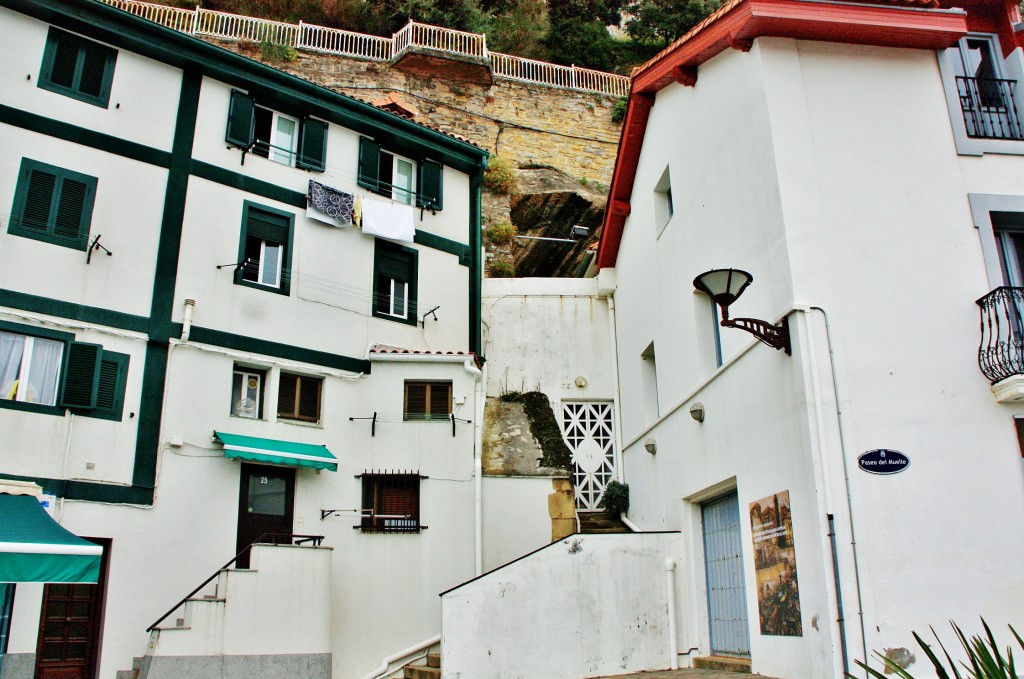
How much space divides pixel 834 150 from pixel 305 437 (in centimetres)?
929

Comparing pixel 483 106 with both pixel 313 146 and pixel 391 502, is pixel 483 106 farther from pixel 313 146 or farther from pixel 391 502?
pixel 391 502

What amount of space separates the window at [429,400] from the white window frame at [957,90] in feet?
29.5

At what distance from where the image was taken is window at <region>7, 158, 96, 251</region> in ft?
39.6

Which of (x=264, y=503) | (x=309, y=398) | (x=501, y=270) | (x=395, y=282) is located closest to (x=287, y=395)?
(x=309, y=398)

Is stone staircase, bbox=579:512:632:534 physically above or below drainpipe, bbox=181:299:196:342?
below

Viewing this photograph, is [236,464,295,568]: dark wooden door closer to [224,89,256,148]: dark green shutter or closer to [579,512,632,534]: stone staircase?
[579,512,632,534]: stone staircase

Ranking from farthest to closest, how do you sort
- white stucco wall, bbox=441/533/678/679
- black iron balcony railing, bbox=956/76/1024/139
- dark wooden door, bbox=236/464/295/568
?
dark wooden door, bbox=236/464/295/568 → white stucco wall, bbox=441/533/678/679 → black iron balcony railing, bbox=956/76/1024/139

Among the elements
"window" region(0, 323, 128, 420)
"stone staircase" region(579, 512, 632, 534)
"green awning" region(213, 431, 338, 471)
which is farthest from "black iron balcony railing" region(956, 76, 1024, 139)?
"window" region(0, 323, 128, 420)

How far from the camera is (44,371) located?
11594 mm

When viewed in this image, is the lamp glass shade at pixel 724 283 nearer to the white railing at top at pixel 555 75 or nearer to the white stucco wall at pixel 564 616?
the white stucco wall at pixel 564 616

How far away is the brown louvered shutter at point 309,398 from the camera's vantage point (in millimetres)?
14016

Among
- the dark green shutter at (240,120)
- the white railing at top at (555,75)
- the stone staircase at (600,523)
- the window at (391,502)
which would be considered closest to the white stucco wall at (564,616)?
the window at (391,502)

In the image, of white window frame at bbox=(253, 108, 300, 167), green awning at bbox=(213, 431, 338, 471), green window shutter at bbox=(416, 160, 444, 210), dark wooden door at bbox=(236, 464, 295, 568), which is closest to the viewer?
green awning at bbox=(213, 431, 338, 471)

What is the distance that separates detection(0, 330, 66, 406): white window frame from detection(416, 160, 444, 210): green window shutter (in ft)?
24.8
